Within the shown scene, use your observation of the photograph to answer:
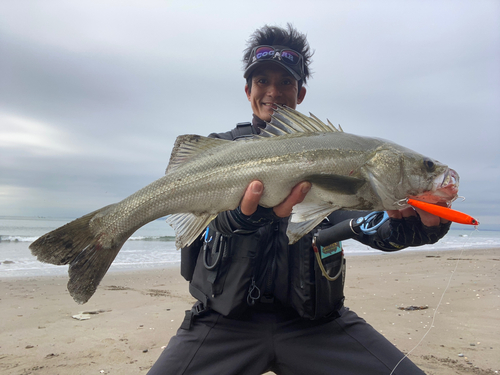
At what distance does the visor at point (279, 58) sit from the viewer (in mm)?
3531

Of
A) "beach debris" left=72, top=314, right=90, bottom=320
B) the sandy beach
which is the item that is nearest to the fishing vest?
the sandy beach

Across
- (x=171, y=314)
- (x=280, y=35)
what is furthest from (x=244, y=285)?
(x=171, y=314)

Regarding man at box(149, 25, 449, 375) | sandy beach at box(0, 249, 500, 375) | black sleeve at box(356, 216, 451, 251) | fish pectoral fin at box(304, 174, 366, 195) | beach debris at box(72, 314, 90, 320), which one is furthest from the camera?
beach debris at box(72, 314, 90, 320)

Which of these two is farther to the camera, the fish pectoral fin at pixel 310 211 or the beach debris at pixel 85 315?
the beach debris at pixel 85 315

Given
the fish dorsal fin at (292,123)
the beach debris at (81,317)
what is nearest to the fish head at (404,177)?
the fish dorsal fin at (292,123)

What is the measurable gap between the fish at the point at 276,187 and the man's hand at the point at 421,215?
122 millimetres

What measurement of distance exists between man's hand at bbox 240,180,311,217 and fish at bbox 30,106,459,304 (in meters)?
0.04

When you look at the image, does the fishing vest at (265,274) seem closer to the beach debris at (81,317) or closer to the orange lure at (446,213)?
the orange lure at (446,213)

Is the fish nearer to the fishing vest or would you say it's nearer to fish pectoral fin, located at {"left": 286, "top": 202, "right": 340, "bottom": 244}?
fish pectoral fin, located at {"left": 286, "top": 202, "right": 340, "bottom": 244}

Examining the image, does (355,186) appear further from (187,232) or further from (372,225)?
(187,232)

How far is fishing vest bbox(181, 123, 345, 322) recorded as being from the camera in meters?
2.73

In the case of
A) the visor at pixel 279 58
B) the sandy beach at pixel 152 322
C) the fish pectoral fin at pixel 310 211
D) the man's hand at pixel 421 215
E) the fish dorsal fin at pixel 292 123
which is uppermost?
the visor at pixel 279 58

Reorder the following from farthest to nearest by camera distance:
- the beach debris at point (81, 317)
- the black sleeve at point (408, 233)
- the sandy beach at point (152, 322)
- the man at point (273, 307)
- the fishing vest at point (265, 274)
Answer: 1. the beach debris at point (81, 317)
2. the sandy beach at point (152, 322)
3. the fishing vest at point (265, 274)
4. the man at point (273, 307)
5. the black sleeve at point (408, 233)

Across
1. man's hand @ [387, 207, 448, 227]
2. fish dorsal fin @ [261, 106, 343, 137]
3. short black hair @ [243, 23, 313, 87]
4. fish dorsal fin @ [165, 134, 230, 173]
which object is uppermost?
short black hair @ [243, 23, 313, 87]
